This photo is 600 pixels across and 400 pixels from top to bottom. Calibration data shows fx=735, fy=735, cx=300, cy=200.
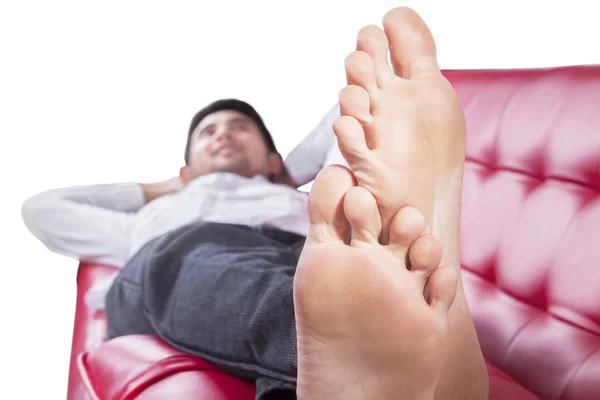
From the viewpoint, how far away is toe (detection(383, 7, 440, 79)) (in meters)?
0.87

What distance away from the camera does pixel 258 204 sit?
1.47 m

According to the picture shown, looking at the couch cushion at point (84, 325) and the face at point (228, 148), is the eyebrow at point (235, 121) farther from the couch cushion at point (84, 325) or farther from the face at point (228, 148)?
the couch cushion at point (84, 325)

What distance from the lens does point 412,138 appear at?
2.73 feet

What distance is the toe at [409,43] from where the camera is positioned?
2.85 ft

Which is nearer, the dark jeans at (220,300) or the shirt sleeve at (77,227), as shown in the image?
the dark jeans at (220,300)

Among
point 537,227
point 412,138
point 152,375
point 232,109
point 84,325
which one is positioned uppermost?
point 412,138

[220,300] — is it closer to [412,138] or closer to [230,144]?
[412,138]

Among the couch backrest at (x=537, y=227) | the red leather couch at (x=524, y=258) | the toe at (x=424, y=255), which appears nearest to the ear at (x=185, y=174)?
the red leather couch at (x=524, y=258)

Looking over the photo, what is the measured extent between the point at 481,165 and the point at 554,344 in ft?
1.18

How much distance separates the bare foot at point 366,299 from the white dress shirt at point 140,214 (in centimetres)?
65

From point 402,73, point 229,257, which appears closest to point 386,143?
point 402,73

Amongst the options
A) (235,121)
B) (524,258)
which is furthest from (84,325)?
(524,258)

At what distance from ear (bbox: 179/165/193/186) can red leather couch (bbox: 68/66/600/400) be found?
486 mm

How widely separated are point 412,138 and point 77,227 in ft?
2.95
